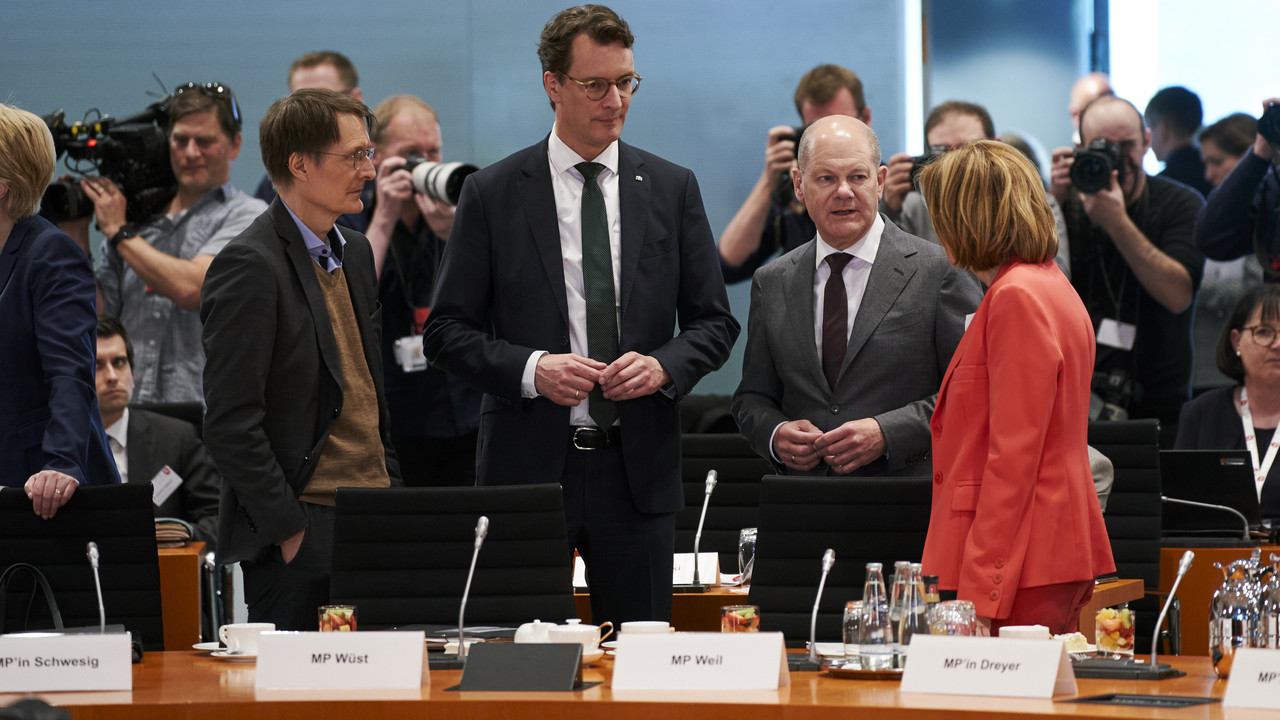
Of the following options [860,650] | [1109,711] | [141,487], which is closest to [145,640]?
[141,487]

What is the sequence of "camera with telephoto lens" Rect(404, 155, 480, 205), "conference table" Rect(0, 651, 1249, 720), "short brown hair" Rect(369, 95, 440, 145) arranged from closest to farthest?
"conference table" Rect(0, 651, 1249, 720) < "camera with telephoto lens" Rect(404, 155, 480, 205) < "short brown hair" Rect(369, 95, 440, 145)

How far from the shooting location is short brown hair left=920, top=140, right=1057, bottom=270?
243cm

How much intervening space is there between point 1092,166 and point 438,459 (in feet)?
8.21

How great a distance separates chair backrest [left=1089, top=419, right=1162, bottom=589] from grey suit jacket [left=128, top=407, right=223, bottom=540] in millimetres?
2785

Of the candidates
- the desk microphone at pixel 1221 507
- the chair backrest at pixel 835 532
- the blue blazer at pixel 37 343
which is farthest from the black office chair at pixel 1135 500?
the blue blazer at pixel 37 343

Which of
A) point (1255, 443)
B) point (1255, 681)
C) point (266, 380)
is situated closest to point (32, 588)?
point (266, 380)

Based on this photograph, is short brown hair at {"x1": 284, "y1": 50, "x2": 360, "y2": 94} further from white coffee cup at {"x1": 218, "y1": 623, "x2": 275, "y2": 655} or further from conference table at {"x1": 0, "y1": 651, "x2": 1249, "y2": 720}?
conference table at {"x1": 0, "y1": 651, "x2": 1249, "y2": 720}

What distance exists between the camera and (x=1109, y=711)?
5.62 feet

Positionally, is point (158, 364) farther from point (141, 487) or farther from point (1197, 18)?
point (1197, 18)

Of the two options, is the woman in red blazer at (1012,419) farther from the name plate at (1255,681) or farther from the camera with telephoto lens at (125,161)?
the camera with telephoto lens at (125,161)

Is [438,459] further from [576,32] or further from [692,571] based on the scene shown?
[576,32]

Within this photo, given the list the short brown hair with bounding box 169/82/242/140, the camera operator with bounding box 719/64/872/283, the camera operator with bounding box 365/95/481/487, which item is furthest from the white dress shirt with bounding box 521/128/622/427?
the short brown hair with bounding box 169/82/242/140

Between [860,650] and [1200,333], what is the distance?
3.92 m

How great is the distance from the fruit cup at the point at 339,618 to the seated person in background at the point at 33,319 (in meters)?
0.89
